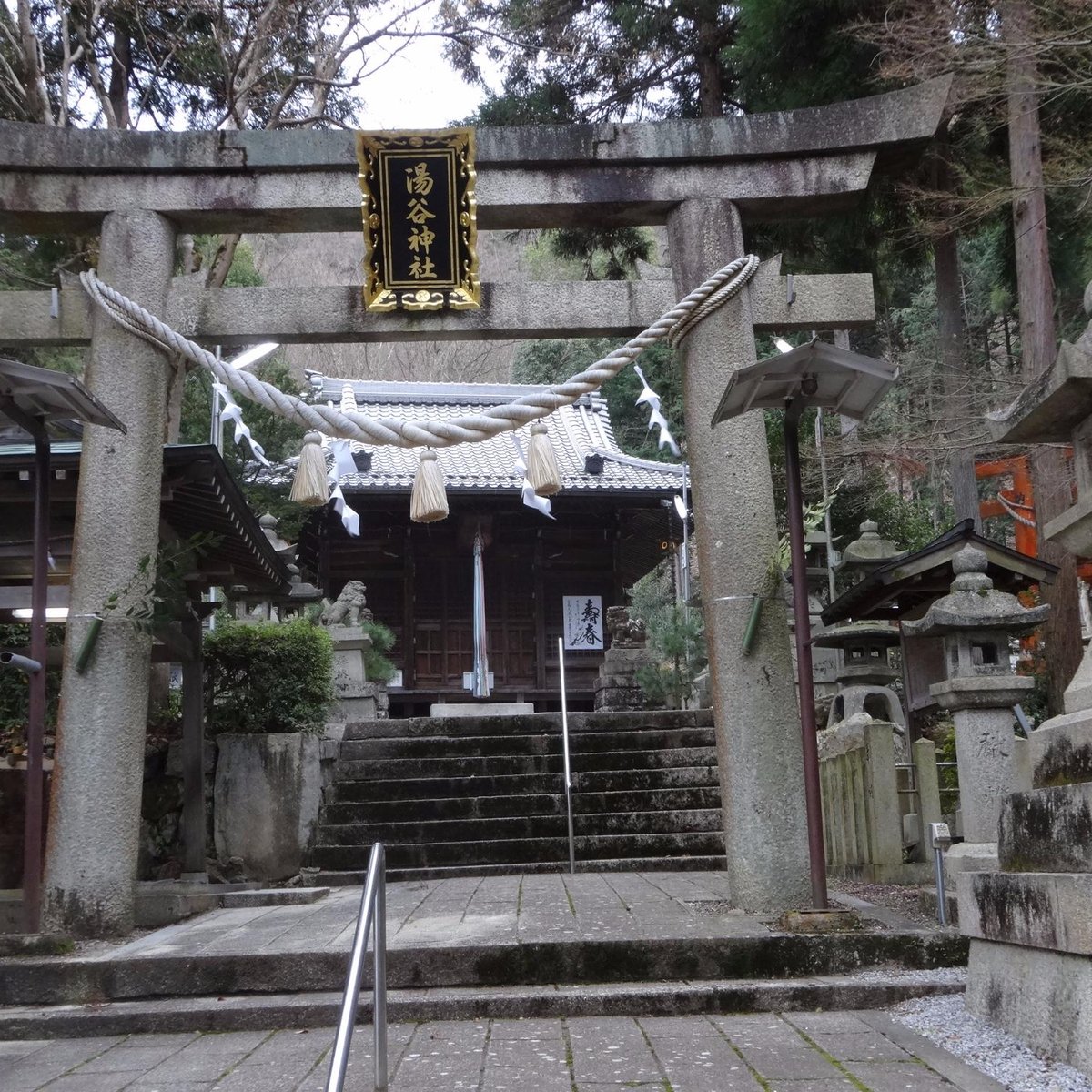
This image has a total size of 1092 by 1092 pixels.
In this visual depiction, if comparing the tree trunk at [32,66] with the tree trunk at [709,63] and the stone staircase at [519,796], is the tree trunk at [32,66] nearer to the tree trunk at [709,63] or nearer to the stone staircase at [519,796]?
the stone staircase at [519,796]

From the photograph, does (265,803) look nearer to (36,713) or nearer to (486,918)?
(486,918)

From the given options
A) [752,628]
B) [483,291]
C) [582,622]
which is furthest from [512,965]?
[582,622]

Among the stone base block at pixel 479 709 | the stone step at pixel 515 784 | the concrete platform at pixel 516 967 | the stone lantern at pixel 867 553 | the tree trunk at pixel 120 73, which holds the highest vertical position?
the tree trunk at pixel 120 73

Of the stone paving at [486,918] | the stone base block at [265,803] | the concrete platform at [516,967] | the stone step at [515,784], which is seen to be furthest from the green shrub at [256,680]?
the concrete platform at [516,967]

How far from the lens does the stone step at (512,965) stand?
4680mm

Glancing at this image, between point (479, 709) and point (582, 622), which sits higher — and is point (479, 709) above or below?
below

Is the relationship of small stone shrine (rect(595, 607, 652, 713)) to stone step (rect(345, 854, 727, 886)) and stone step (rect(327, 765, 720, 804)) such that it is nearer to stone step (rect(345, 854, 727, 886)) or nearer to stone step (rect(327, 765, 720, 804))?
stone step (rect(327, 765, 720, 804))

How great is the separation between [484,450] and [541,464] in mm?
13172

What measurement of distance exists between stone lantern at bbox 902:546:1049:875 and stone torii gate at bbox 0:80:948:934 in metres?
1.18

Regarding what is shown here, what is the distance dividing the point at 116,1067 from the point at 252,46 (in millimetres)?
12499

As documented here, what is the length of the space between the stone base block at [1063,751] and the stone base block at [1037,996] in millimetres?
552

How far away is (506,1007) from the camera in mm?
4391

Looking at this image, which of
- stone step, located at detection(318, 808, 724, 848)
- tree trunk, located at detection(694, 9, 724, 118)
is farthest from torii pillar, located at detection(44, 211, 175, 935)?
tree trunk, located at detection(694, 9, 724, 118)

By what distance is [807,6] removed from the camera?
11898 millimetres
